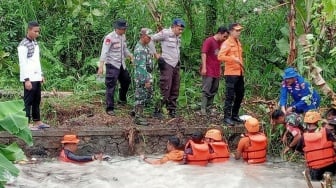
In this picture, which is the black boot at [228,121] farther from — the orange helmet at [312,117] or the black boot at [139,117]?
the orange helmet at [312,117]

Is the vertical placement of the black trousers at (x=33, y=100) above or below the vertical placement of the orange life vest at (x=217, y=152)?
above

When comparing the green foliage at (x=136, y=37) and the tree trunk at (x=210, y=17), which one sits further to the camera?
the tree trunk at (x=210, y=17)

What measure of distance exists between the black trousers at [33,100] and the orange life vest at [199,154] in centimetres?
236

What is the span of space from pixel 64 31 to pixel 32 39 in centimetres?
384

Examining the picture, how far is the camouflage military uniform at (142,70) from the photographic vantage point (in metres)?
10.5

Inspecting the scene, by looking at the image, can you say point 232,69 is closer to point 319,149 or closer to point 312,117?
point 312,117

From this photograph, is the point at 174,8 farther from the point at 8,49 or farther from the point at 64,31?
the point at 8,49

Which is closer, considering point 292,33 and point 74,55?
point 292,33

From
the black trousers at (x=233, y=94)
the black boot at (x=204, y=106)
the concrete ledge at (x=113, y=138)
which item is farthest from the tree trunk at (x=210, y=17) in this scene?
the concrete ledge at (x=113, y=138)

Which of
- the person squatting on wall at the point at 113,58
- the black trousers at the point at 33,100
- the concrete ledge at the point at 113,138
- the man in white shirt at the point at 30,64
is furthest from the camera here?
the person squatting on wall at the point at 113,58

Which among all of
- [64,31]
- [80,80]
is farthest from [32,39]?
[64,31]

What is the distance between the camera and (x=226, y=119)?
10586 mm

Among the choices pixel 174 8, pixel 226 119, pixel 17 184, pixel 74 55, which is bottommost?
pixel 17 184

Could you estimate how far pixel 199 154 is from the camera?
31.6 feet
